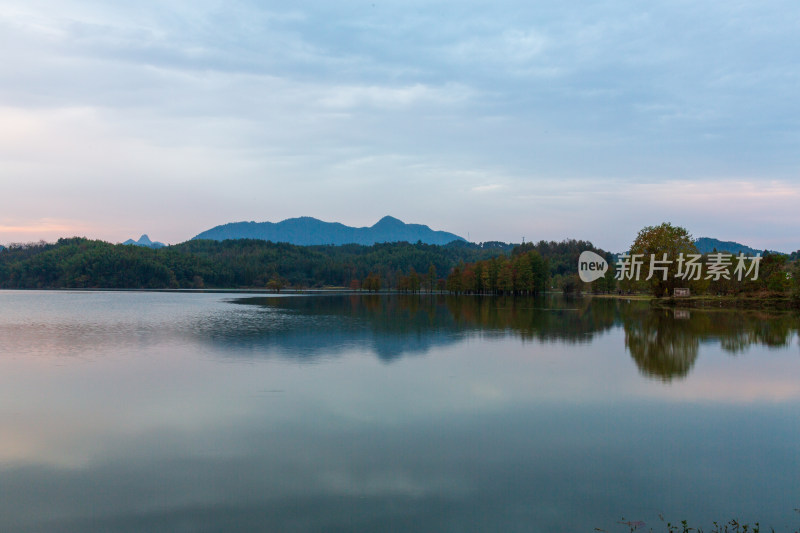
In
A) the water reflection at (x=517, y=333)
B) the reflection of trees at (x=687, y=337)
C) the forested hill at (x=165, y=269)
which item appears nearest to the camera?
the reflection of trees at (x=687, y=337)

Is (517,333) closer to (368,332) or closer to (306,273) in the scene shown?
(368,332)

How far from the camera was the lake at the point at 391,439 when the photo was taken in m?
8.09

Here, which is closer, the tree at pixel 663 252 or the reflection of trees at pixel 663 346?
the reflection of trees at pixel 663 346

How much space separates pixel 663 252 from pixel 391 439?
218ft

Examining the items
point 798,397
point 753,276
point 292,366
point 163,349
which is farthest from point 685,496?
point 753,276

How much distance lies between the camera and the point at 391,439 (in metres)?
11.4

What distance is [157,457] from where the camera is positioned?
10.3 metres

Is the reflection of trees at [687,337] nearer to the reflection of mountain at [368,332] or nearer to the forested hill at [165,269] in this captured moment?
the reflection of mountain at [368,332]

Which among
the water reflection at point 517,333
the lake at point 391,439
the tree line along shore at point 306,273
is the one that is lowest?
the lake at point 391,439

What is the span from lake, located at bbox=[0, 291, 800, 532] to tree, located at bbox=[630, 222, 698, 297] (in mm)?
46363

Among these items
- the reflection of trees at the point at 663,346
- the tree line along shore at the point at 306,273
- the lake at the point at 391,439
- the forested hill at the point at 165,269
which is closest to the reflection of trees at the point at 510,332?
the reflection of trees at the point at 663,346

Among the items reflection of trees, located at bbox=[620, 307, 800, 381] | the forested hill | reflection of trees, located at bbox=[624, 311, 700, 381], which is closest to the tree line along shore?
the forested hill

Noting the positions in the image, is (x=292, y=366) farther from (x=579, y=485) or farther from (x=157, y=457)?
(x=579, y=485)

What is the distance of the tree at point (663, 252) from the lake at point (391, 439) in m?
46.4
